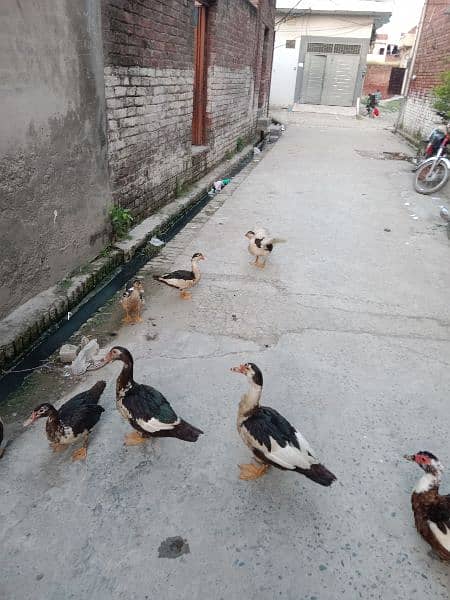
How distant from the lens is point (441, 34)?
14461 millimetres

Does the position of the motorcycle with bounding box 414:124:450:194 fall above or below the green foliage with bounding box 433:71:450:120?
below

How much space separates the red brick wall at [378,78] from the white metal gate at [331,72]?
10.6m

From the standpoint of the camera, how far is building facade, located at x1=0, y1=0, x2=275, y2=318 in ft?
A: 12.2

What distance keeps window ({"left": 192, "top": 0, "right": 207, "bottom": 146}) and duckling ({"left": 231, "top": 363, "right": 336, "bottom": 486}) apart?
8.31 m

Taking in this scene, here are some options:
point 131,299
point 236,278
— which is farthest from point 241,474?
point 236,278

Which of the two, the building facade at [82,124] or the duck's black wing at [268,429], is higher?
the building facade at [82,124]

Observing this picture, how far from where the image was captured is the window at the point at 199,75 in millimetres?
8930

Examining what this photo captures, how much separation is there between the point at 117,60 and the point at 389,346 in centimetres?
456

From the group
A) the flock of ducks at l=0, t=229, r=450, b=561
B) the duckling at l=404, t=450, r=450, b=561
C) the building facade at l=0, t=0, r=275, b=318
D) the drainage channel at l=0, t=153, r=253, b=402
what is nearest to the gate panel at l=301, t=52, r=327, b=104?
the building facade at l=0, t=0, r=275, b=318

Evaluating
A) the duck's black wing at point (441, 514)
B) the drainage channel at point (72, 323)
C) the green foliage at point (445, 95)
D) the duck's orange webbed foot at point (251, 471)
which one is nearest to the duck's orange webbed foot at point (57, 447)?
the drainage channel at point (72, 323)

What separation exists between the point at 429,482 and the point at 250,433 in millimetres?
1058

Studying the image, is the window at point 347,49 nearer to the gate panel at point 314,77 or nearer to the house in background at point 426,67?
the gate panel at point 314,77

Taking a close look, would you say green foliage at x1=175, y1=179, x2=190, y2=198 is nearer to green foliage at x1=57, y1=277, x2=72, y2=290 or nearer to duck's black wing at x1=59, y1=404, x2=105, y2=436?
green foliage at x1=57, y1=277, x2=72, y2=290

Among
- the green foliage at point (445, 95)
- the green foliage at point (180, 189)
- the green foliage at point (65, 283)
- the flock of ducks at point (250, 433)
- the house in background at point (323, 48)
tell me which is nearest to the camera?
the flock of ducks at point (250, 433)
